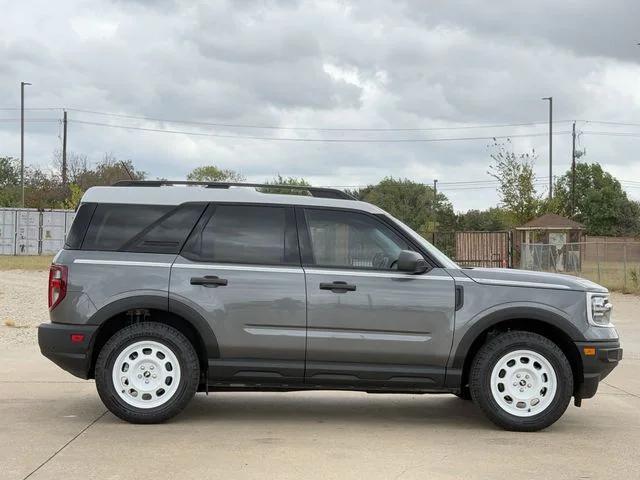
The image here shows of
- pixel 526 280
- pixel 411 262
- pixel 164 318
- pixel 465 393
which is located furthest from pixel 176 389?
pixel 526 280

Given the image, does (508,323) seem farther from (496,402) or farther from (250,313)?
(250,313)

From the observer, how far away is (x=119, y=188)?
302 inches

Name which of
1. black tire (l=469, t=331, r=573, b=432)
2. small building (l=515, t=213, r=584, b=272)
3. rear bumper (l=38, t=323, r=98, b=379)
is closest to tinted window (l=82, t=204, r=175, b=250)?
rear bumper (l=38, t=323, r=98, b=379)

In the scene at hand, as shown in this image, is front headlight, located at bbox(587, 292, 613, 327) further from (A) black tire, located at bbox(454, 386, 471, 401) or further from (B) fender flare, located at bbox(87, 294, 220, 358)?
(B) fender flare, located at bbox(87, 294, 220, 358)

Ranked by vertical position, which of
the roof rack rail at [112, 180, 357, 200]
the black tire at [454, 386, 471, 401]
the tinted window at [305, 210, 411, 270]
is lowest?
the black tire at [454, 386, 471, 401]

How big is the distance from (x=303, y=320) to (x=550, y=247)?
27.1 m

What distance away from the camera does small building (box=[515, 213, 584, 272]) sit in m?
34.2

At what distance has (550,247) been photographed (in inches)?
1302

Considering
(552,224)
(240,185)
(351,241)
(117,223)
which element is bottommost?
(351,241)

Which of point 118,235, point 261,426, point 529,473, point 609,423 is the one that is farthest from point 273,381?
point 609,423

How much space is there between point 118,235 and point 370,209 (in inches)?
81.9

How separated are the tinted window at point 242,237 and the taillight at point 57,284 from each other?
0.99m

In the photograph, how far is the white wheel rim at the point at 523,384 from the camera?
733cm

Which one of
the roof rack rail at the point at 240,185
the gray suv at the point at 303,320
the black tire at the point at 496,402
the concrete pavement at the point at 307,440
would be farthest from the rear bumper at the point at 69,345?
the black tire at the point at 496,402
